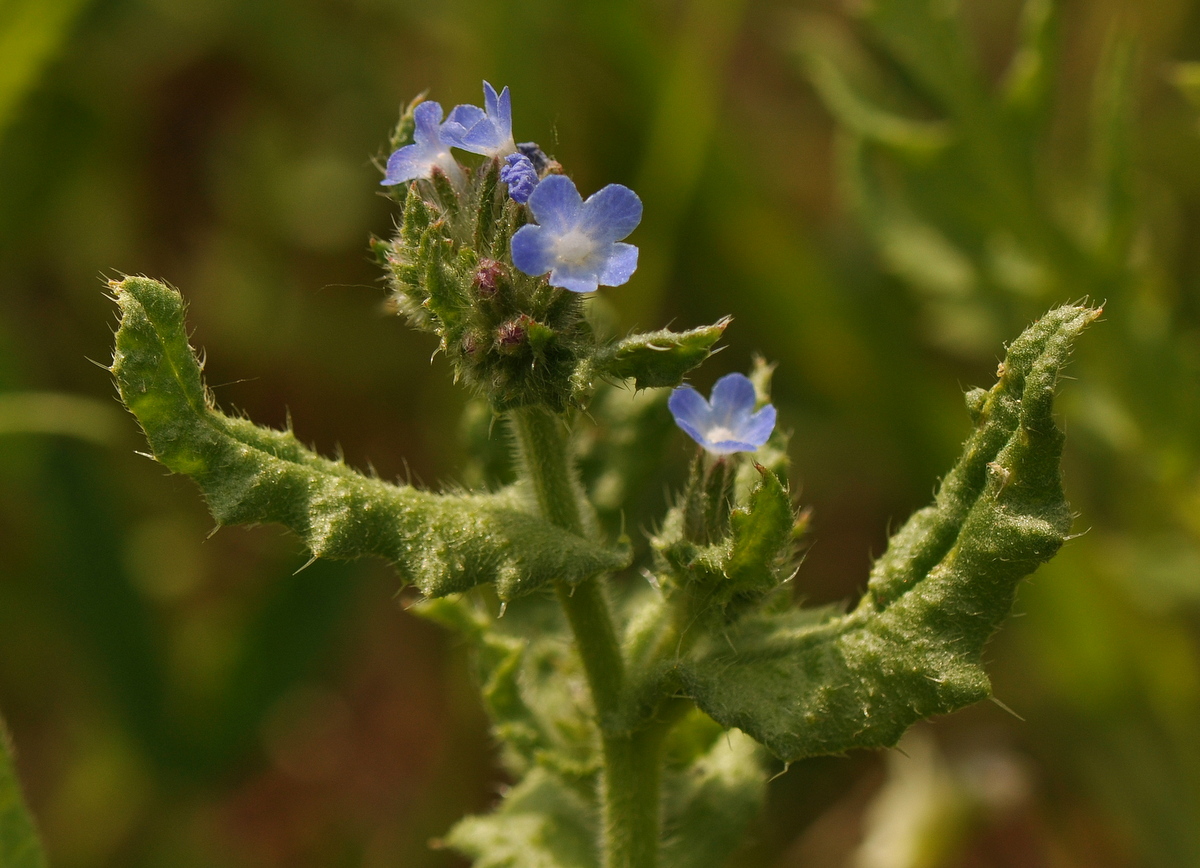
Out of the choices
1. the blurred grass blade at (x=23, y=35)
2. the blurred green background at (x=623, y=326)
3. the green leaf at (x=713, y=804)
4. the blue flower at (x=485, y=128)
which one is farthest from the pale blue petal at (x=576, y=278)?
the blurred grass blade at (x=23, y=35)

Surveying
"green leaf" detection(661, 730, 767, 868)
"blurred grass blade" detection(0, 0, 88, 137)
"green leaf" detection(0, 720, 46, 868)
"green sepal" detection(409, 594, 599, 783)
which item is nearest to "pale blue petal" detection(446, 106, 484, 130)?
"green sepal" detection(409, 594, 599, 783)

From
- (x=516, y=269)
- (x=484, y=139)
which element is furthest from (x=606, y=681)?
(x=484, y=139)

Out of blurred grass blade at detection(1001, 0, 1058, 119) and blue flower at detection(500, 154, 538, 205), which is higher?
blurred grass blade at detection(1001, 0, 1058, 119)

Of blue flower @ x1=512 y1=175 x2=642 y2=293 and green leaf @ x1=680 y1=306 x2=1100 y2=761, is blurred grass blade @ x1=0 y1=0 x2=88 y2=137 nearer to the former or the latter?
blue flower @ x1=512 y1=175 x2=642 y2=293

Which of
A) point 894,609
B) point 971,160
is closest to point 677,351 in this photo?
point 894,609

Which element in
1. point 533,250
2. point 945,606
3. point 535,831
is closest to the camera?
point 533,250

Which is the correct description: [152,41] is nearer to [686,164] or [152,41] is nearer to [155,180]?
[155,180]

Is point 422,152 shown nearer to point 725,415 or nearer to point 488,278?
point 488,278
